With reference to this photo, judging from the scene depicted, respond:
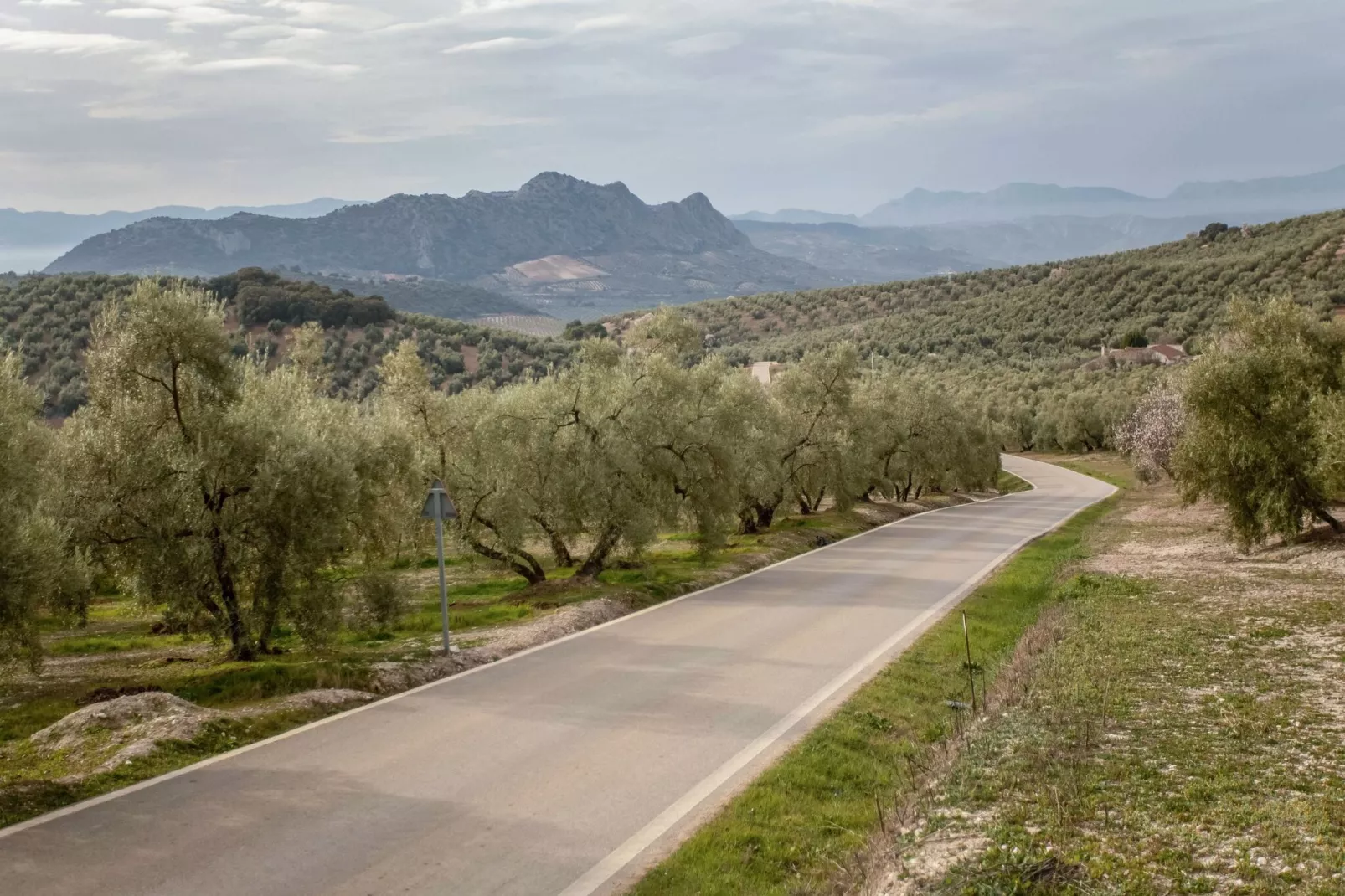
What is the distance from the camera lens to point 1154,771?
932 cm

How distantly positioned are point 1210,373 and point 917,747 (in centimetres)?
1810

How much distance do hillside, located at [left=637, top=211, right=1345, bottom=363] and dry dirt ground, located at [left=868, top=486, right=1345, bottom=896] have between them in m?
81.4

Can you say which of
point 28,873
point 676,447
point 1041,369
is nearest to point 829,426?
point 676,447

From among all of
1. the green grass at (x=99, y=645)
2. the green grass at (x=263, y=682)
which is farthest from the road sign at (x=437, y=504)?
the green grass at (x=99, y=645)

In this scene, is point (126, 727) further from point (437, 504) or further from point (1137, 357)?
point (1137, 357)

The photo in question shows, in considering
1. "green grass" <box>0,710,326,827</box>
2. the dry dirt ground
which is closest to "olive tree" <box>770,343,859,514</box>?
the dry dirt ground

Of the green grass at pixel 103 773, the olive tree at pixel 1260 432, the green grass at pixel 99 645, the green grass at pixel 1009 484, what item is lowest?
the green grass at pixel 1009 484

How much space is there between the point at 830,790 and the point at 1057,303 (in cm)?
12416

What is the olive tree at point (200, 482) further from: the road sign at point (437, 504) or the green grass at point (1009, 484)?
the green grass at point (1009, 484)

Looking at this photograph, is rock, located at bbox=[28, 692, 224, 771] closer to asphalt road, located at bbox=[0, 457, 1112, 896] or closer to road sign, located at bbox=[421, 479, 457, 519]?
asphalt road, located at bbox=[0, 457, 1112, 896]

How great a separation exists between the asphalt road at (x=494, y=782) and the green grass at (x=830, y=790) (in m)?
0.35

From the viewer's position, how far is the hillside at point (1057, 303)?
10425cm

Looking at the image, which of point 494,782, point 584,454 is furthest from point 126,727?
point 584,454

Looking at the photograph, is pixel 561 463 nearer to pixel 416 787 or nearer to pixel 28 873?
pixel 416 787
